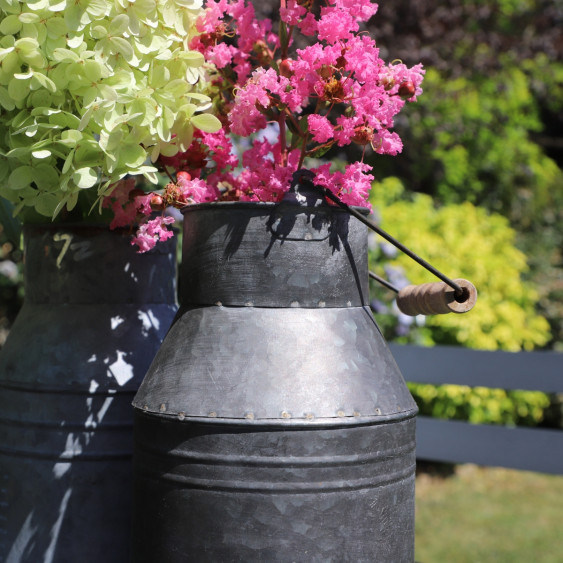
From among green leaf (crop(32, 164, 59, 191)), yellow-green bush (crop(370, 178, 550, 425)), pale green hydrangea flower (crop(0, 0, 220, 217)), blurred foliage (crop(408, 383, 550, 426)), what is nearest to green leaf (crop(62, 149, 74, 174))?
pale green hydrangea flower (crop(0, 0, 220, 217))

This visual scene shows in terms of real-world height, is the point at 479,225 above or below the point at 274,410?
below

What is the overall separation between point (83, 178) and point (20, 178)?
0.53 ft

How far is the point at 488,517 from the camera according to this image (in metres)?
4.55

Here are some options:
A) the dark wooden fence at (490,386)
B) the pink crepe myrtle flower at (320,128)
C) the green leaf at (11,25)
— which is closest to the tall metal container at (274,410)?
the pink crepe myrtle flower at (320,128)

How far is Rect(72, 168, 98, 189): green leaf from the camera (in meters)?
1.37

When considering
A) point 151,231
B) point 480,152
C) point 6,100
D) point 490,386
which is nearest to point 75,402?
point 151,231

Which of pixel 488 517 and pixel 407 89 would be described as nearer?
pixel 407 89

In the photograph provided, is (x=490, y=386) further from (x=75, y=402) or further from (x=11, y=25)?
(x=11, y=25)

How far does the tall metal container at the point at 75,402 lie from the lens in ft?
5.27

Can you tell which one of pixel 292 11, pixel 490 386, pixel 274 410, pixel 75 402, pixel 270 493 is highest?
pixel 292 11

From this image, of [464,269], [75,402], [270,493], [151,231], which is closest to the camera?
[270,493]

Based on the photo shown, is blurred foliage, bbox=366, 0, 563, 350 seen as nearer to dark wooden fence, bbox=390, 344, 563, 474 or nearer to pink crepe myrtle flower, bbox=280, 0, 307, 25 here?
dark wooden fence, bbox=390, 344, 563, 474

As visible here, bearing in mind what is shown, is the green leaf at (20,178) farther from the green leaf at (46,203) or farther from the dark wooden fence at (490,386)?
the dark wooden fence at (490,386)

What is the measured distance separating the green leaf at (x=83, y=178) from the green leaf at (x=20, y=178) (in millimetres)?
130
